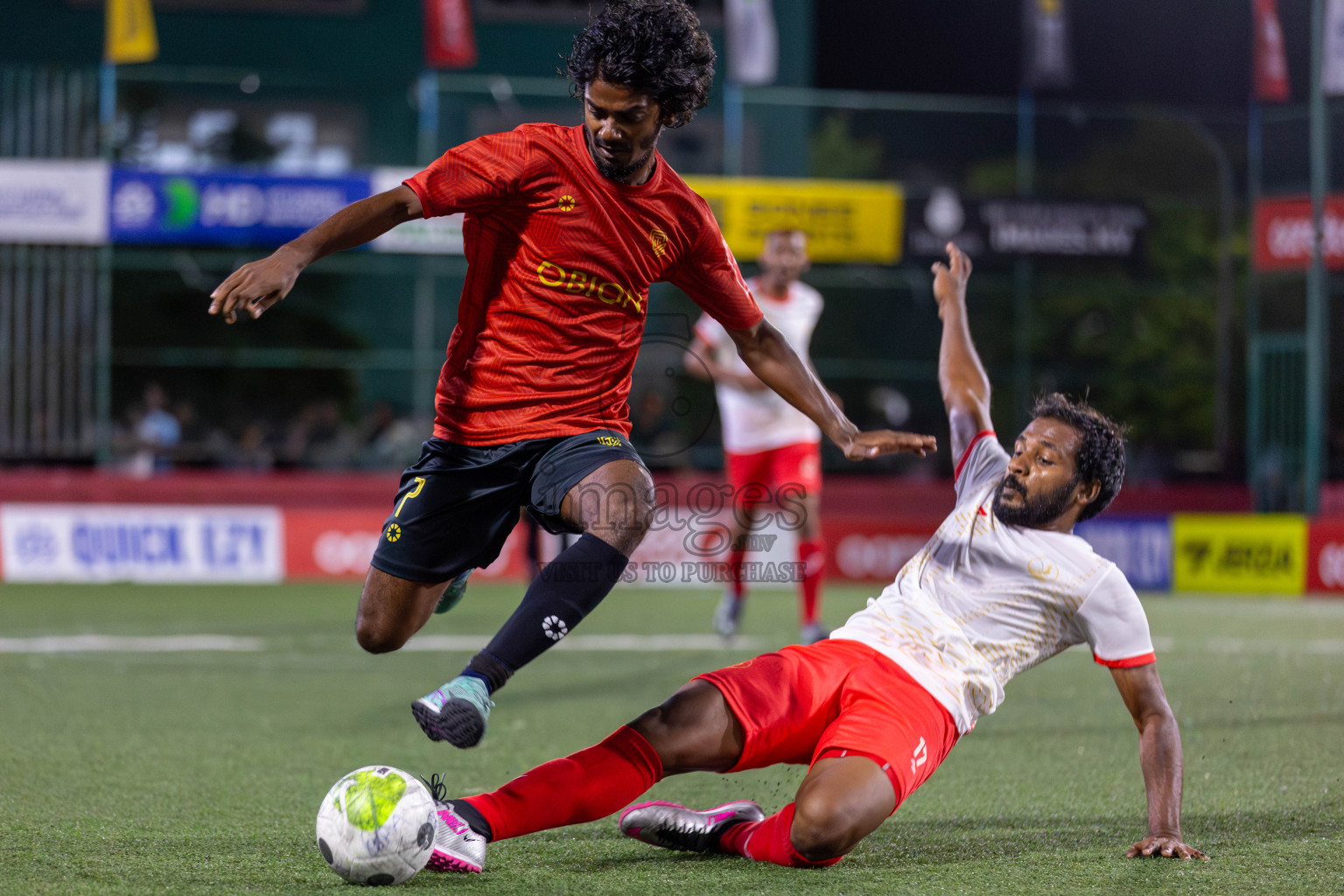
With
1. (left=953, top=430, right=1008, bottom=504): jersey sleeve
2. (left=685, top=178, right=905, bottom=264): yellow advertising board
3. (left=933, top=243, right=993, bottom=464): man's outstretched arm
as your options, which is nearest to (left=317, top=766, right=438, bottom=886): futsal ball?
(left=953, top=430, right=1008, bottom=504): jersey sleeve

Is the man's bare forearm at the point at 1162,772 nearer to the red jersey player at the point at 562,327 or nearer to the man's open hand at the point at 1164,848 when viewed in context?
the man's open hand at the point at 1164,848

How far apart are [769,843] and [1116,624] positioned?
1115mm

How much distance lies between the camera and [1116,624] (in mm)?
3773

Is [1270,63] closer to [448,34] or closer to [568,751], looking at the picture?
[448,34]

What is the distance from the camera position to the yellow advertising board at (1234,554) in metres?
13.6

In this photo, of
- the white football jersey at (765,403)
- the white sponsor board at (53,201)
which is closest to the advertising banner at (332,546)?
the white football jersey at (765,403)

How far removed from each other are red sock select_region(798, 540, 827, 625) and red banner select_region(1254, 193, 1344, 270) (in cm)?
1163

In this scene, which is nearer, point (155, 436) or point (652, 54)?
point (652, 54)

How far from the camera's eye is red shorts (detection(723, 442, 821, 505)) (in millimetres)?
8945

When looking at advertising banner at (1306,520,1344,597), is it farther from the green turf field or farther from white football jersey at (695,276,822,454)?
white football jersey at (695,276,822,454)

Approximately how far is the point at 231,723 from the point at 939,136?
15.6m

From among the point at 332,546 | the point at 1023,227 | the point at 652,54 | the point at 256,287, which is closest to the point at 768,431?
the point at 652,54

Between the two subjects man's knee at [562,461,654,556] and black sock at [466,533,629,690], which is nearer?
black sock at [466,533,629,690]

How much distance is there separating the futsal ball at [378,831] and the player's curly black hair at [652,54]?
2.02 meters
